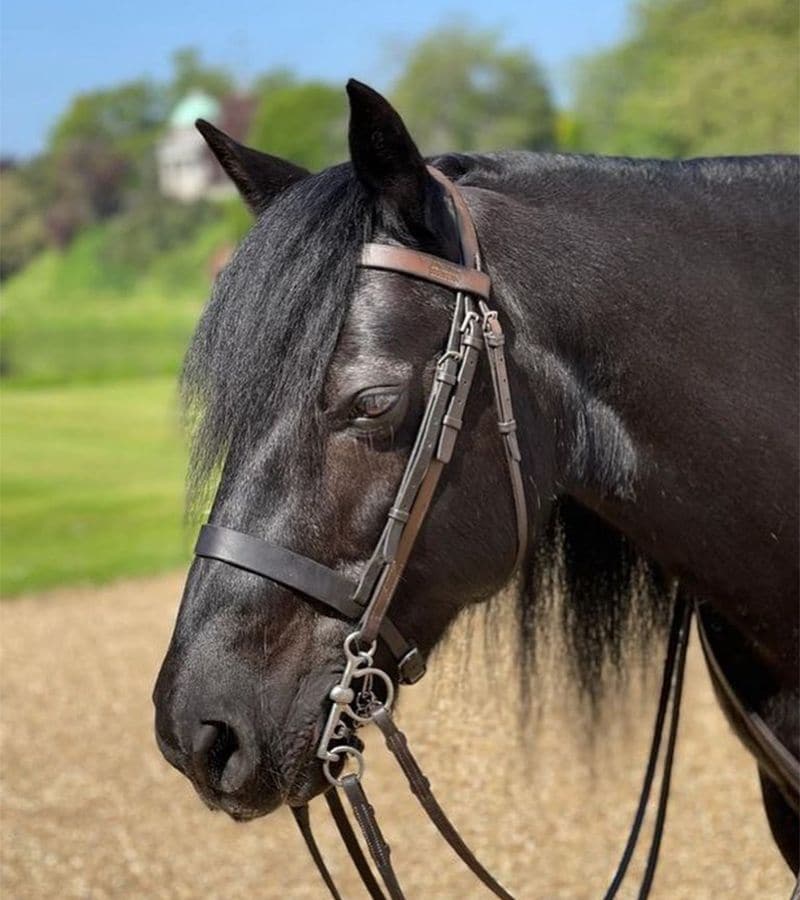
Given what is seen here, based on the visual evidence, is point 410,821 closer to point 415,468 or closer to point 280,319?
point 415,468

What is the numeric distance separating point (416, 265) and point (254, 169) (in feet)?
1.54

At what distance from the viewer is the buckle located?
7.64ft

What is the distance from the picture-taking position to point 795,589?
2.62 m

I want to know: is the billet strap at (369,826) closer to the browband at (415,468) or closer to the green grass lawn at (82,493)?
the browband at (415,468)

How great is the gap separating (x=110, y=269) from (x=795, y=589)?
1643 centimetres

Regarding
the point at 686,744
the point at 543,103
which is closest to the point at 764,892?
the point at 686,744

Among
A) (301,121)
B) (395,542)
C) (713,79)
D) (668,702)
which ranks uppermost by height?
(713,79)

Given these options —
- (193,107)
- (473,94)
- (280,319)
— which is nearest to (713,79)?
(473,94)

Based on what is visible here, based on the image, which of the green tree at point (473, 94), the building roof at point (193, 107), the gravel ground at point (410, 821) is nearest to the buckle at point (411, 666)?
the gravel ground at point (410, 821)

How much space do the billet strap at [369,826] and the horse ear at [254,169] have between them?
116 cm

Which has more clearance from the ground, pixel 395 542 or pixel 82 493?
pixel 395 542

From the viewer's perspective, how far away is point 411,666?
2.34 meters

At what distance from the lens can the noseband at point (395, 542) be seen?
2.19 m

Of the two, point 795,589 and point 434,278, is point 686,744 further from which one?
point 434,278
